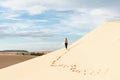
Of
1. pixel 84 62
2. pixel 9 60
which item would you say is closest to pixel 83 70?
pixel 84 62

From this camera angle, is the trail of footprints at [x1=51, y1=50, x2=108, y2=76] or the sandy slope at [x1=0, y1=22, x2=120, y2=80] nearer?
the trail of footprints at [x1=51, y1=50, x2=108, y2=76]

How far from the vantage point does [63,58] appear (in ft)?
70.3

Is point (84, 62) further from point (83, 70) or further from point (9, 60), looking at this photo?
point (9, 60)

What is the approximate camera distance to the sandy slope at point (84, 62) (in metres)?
17.5

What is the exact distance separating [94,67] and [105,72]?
127 centimetres

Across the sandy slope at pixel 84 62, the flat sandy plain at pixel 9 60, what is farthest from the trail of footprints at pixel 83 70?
the flat sandy plain at pixel 9 60

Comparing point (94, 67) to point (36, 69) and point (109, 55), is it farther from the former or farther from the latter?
point (36, 69)

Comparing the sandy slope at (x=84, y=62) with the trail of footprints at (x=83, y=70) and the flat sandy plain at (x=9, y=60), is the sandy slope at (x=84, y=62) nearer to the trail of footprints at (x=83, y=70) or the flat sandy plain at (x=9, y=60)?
the trail of footprints at (x=83, y=70)

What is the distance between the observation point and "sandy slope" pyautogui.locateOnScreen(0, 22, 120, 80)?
17.5 metres

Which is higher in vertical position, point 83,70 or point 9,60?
point 83,70

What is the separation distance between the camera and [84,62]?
63.5ft

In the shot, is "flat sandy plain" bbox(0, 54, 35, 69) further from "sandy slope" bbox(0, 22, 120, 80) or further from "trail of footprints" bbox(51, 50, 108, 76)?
"trail of footprints" bbox(51, 50, 108, 76)

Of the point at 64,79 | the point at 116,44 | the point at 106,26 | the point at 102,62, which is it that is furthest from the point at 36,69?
the point at 106,26

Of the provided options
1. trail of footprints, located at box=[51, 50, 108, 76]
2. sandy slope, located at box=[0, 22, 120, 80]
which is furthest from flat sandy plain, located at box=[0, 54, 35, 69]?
trail of footprints, located at box=[51, 50, 108, 76]
